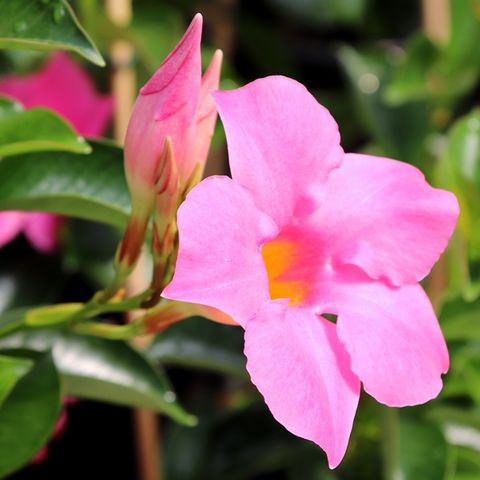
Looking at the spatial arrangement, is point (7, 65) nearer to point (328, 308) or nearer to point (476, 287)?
point (476, 287)

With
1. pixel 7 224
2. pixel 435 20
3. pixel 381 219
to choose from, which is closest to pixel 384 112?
pixel 435 20

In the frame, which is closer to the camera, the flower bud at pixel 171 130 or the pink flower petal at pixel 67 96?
the flower bud at pixel 171 130

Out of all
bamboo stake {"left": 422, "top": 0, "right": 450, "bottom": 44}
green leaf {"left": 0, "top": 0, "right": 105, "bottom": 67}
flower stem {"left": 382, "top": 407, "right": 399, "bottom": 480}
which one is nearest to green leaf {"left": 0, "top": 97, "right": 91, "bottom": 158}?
green leaf {"left": 0, "top": 0, "right": 105, "bottom": 67}

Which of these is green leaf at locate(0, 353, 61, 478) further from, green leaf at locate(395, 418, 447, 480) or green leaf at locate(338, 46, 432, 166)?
green leaf at locate(338, 46, 432, 166)

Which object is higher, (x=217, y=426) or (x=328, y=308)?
(x=328, y=308)

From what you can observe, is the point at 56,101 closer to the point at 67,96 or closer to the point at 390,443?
the point at 67,96

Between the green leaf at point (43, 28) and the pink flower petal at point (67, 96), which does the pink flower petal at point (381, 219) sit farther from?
the pink flower petal at point (67, 96)

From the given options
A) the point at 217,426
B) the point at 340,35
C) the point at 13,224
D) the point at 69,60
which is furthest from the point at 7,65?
the point at 340,35

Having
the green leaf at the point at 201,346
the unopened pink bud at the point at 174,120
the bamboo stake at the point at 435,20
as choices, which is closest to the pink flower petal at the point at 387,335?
the unopened pink bud at the point at 174,120
